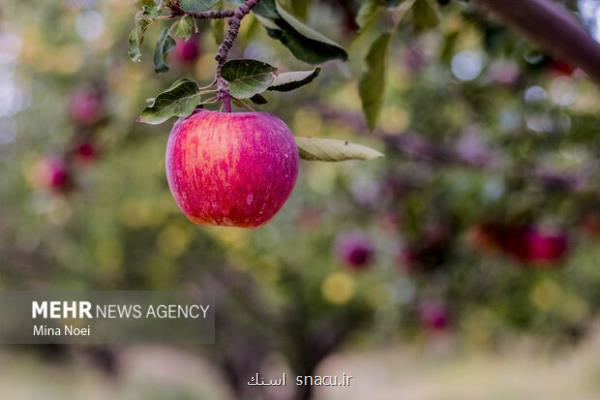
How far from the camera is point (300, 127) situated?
3.79m

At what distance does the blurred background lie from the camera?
2.21 metres

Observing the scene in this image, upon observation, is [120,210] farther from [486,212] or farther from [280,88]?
[280,88]

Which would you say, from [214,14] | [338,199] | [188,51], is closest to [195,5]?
[214,14]

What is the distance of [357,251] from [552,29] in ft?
8.02

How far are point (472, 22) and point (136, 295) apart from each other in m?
6.06

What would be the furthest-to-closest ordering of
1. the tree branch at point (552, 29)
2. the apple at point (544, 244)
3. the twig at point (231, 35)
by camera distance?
the apple at point (544, 244) < the tree branch at point (552, 29) < the twig at point (231, 35)

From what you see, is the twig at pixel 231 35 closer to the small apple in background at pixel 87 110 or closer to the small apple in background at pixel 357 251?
the small apple in background at pixel 87 110

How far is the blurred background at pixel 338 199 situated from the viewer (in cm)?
221

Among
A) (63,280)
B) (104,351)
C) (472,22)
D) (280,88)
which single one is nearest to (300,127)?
(472,22)

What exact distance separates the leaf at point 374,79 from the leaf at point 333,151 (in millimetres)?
245

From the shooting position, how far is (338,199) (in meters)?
3.89

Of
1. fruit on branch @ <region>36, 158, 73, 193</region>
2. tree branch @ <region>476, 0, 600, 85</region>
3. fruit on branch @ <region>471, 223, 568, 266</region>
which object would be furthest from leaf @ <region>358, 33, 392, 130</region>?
fruit on branch @ <region>36, 158, 73, 193</region>

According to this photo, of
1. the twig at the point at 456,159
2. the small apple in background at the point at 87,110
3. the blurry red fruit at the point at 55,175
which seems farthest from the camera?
the blurry red fruit at the point at 55,175

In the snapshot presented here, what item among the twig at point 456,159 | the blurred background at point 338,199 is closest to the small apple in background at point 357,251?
the blurred background at point 338,199
